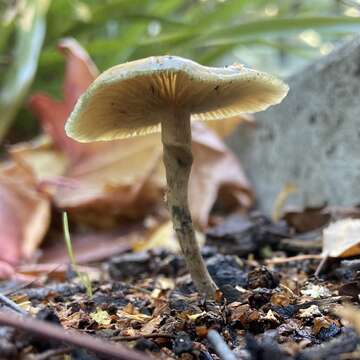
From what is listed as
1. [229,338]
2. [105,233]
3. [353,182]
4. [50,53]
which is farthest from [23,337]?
[50,53]

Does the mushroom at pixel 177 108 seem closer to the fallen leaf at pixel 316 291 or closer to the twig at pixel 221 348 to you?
the fallen leaf at pixel 316 291

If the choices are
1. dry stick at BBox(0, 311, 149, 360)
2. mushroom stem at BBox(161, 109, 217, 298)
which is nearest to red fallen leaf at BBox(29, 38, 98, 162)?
mushroom stem at BBox(161, 109, 217, 298)

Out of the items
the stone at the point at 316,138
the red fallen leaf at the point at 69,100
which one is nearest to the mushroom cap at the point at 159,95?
the stone at the point at 316,138

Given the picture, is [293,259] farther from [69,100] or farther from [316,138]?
[69,100]

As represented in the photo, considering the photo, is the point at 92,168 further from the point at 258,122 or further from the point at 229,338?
the point at 229,338

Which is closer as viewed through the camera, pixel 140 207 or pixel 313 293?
pixel 313 293
